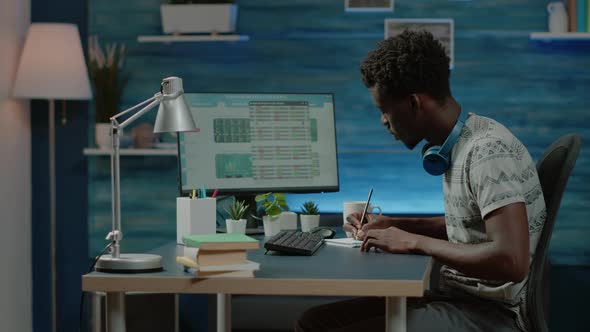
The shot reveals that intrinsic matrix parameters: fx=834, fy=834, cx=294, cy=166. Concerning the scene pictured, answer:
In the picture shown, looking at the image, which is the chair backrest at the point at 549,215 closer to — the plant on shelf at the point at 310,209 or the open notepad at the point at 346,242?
the open notepad at the point at 346,242

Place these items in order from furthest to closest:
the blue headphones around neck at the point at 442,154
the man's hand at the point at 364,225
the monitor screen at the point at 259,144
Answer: the monitor screen at the point at 259,144, the man's hand at the point at 364,225, the blue headphones around neck at the point at 442,154

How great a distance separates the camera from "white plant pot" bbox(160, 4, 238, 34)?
13.3 ft

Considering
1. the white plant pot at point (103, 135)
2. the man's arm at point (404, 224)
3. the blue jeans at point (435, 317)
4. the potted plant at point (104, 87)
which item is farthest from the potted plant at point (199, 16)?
the blue jeans at point (435, 317)

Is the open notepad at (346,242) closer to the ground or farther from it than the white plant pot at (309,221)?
closer to the ground

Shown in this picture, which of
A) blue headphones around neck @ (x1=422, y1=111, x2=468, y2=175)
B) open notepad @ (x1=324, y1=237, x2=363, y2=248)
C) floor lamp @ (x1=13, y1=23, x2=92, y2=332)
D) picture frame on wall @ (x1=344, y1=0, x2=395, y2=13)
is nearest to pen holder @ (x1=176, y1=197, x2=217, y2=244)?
open notepad @ (x1=324, y1=237, x2=363, y2=248)

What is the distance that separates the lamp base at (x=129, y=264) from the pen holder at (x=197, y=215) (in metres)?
0.46

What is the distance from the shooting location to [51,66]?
394 centimetres

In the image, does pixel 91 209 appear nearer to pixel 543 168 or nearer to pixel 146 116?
pixel 146 116

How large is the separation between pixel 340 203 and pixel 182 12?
123 centimetres

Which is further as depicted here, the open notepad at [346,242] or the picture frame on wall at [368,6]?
the picture frame on wall at [368,6]

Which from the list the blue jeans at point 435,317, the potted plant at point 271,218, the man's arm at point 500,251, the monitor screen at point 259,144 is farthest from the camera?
the monitor screen at point 259,144

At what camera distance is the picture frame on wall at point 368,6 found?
13.6 ft

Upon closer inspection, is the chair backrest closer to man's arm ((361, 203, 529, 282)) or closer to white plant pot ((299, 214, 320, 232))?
man's arm ((361, 203, 529, 282))

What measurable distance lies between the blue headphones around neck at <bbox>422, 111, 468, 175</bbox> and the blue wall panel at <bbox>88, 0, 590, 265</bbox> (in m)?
2.04
